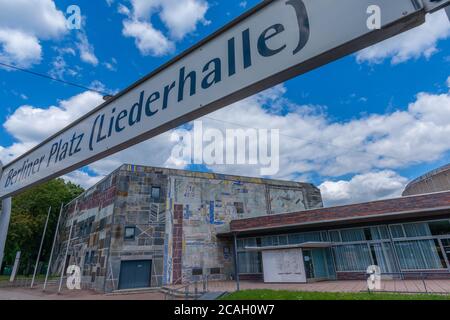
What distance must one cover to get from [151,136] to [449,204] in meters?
18.9

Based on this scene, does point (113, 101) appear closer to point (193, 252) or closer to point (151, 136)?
point (151, 136)

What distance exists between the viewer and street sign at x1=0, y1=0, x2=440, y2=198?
131 centimetres

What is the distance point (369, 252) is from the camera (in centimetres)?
1781

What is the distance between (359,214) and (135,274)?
1619 cm

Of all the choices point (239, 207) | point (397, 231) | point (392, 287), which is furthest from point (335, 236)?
point (239, 207)

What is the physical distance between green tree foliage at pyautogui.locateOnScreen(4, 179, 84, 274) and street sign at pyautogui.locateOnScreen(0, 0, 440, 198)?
118 ft

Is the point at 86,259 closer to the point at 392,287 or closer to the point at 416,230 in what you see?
the point at 392,287

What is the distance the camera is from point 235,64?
1.72 m

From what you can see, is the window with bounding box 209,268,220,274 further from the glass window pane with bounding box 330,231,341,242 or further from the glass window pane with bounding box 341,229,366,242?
the glass window pane with bounding box 341,229,366,242

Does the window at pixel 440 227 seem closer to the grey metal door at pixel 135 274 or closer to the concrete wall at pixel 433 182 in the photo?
the concrete wall at pixel 433 182

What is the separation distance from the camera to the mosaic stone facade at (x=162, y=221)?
1973 cm

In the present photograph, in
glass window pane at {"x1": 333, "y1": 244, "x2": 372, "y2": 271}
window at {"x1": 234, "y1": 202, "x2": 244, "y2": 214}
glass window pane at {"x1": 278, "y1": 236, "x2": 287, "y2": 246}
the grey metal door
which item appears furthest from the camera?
window at {"x1": 234, "y1": 202, "x2": 244, "y2": 214}

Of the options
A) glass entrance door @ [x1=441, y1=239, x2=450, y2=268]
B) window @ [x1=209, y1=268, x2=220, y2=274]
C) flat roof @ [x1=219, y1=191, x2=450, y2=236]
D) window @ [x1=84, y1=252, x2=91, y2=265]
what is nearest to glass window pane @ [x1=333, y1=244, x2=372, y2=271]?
flat roof @ [x1=219, y1=191, x2=450, y2=236]

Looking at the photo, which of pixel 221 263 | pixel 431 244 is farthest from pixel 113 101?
pixel 221 263
